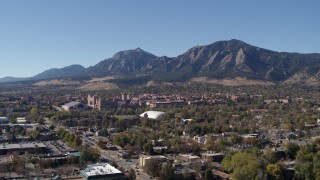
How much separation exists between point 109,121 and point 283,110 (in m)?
25.9

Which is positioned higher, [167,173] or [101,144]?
[167,173]

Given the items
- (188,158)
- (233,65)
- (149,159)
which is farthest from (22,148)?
(233,65)

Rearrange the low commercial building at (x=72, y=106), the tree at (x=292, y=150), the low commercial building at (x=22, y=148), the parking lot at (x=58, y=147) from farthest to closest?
the low commercial building at (x=72, y=106)
the low commercial building at (x=22, y=148)
the parking lot at (x=58, y=147)
the tree at (x=292, y=150)

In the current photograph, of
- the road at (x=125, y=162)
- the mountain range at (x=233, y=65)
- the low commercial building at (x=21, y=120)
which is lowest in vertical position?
the road at (x=125, y=162)

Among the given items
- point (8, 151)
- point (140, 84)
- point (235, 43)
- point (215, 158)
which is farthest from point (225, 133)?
point (235, 43)

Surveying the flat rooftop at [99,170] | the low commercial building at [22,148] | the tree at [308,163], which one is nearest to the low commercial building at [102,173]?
the flat rooftop at [99,170]

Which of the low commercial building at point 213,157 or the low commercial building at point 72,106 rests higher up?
the low commercial building at point 72,106

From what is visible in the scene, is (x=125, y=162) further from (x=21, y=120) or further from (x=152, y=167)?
(x=21, y=120)

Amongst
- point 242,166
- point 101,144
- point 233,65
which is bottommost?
point 101,144

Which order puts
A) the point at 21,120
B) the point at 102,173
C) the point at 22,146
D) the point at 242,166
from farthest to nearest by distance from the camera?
the point at 21,120 < the point at 22,146 < the point at 242,166 < the point at 102,173

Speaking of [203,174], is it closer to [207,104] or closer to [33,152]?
[33,152]

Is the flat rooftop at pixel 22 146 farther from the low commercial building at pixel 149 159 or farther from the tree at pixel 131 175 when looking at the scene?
the tree at pixel 131 175

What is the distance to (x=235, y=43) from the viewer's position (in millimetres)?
181125

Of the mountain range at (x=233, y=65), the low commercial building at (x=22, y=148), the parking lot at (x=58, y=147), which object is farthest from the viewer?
the mountain range at (x=233, y=65)
